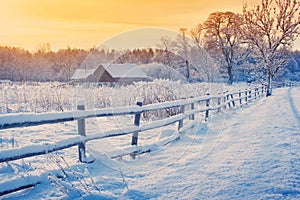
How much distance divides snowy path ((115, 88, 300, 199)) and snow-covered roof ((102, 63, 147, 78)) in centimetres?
3960

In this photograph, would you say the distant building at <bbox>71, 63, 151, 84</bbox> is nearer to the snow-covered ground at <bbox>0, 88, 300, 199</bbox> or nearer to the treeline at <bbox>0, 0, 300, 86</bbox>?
the treeline at <bbox>0, 0, 300, 86</bbox>

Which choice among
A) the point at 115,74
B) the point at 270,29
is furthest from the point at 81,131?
the point at 115,74

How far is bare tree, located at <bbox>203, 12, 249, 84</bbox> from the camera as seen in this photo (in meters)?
42.6

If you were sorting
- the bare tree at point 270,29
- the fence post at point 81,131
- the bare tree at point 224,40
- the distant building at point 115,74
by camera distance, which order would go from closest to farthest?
1. the fence post at point 81,131
2. the bare tree at point 270,29
3. the bare tree at point 224,40
4. the distant building at point 115,74

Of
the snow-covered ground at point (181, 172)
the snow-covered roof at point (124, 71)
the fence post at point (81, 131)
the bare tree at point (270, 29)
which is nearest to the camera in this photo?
the snow-covered ground at point (181, 172)

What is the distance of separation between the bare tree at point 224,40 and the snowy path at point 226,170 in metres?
35.7

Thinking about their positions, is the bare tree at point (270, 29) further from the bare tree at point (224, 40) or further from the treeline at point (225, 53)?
the bare tree at point (224, 40)

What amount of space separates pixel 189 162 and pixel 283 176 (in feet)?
5.21

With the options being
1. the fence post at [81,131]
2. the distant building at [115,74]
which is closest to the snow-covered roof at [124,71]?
the distant building at [115,74]

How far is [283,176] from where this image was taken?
13.7 feet

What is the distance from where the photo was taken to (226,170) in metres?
4.49

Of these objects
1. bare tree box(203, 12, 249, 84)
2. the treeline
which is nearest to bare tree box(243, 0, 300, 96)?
the treeline

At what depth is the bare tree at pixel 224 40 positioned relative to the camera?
42578 millimetres

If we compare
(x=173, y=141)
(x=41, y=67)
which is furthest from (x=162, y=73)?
(x=41, y=67)
